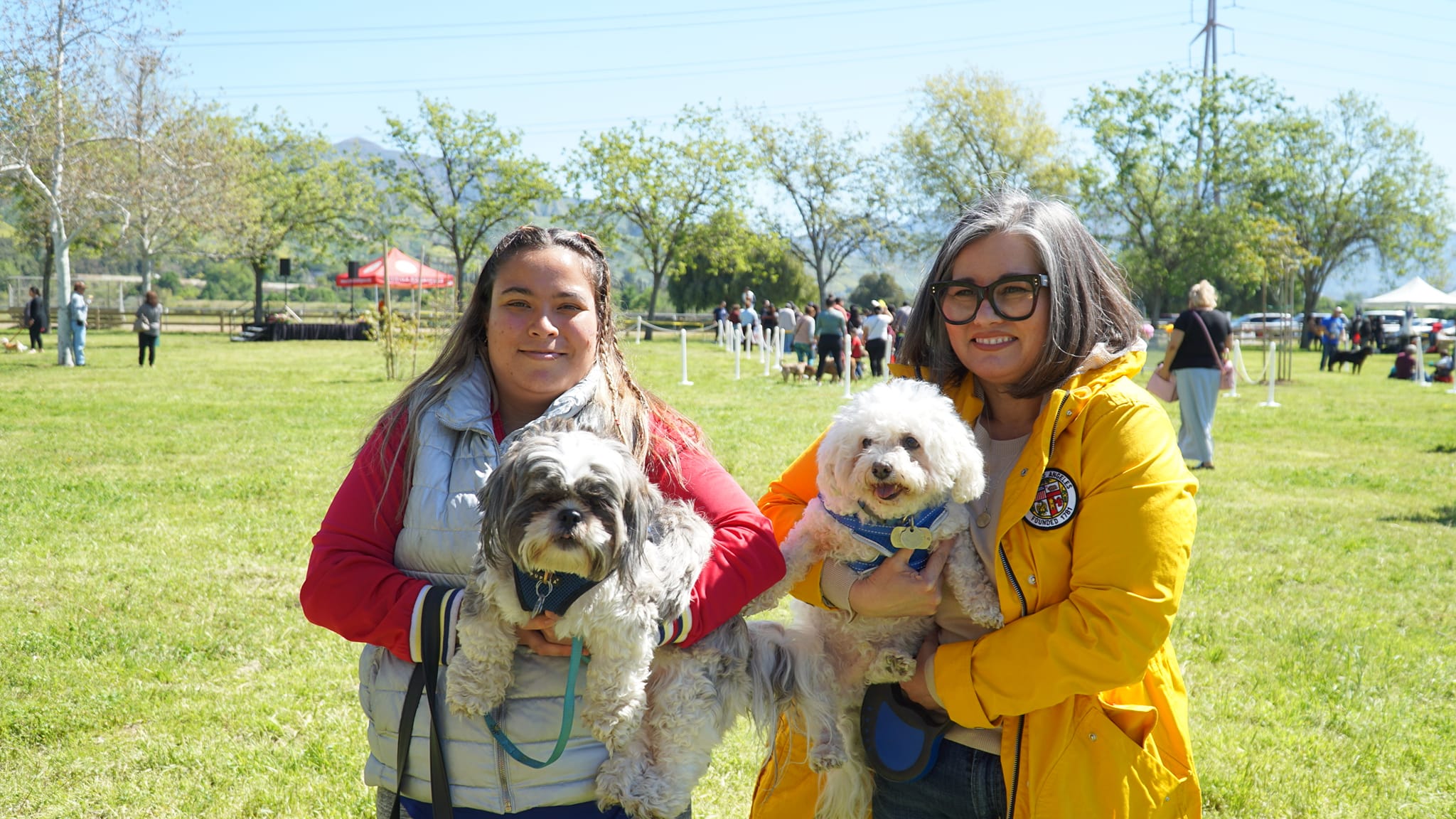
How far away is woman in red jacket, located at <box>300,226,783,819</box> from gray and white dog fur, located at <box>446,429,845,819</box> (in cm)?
6

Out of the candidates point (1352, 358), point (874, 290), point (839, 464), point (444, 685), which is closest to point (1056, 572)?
point (839, 464)

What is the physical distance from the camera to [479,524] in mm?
2580

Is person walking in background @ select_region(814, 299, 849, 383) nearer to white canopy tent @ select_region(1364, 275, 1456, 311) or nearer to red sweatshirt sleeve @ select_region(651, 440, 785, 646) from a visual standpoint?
red sweatshirt sleeve @ select_region(651, 440, 785, 646)

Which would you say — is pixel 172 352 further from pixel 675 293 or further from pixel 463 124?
pixel 675 293

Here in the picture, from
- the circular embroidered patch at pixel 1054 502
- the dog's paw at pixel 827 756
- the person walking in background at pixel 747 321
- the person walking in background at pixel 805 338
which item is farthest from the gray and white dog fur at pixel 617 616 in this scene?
the person walking in background at pixel 747 321

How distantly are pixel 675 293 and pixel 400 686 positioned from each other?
239 ft

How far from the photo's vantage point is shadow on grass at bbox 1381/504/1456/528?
9909 millimetres

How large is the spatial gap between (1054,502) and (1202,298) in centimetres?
1146

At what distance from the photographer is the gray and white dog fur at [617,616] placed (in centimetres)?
247

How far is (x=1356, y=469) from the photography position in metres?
12.9

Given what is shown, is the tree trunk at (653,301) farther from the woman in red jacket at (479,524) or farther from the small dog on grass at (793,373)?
Result: the woman in red jacket at (479,524)

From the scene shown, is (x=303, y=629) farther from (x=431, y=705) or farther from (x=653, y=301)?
(x=653, y=301)

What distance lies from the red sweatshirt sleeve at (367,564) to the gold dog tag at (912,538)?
1.34 meters

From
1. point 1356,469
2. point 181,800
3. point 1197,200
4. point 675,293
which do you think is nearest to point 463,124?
point 675,293
